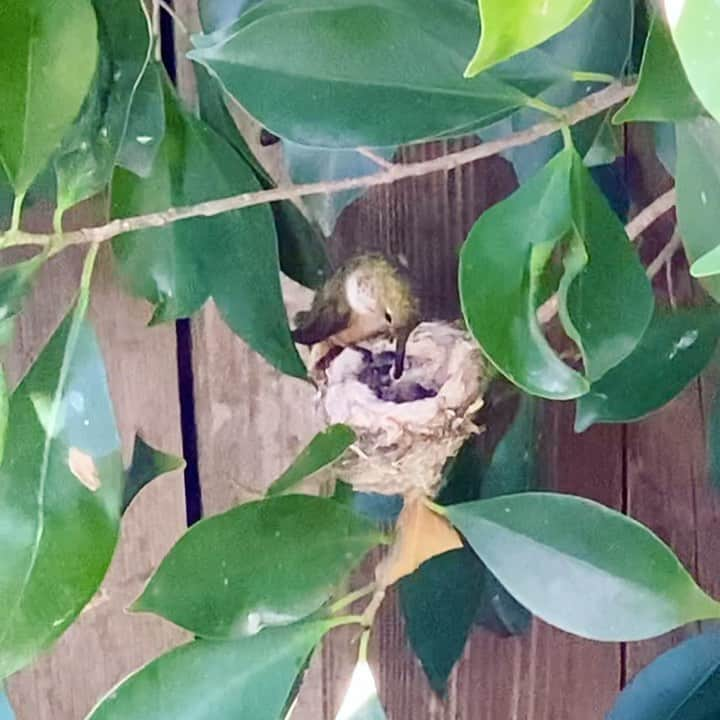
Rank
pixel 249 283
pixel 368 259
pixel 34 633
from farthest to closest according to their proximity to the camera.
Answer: pixel 368 259, pixel 249 283, pixel 34 633

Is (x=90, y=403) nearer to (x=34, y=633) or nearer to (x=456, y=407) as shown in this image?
(x=34, y=633)

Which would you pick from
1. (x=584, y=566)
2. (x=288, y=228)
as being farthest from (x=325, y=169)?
(x=584, y=566)

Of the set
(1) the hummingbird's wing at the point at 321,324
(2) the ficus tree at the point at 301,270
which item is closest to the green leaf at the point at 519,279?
(2) the ficus tree at the point at 301,270

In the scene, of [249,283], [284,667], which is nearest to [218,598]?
[284,667]

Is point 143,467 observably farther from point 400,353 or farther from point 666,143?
point 666,143

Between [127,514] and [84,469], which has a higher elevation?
[84,469]

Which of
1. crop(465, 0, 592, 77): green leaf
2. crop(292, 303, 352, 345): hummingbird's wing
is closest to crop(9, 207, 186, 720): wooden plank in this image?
crop(292, 303, 352, 345): hummingbird's wing

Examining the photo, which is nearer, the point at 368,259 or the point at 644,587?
the point at 644,587

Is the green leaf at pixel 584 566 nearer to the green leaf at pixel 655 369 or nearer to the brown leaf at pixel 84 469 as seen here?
the green leaf at pixel 655 369
